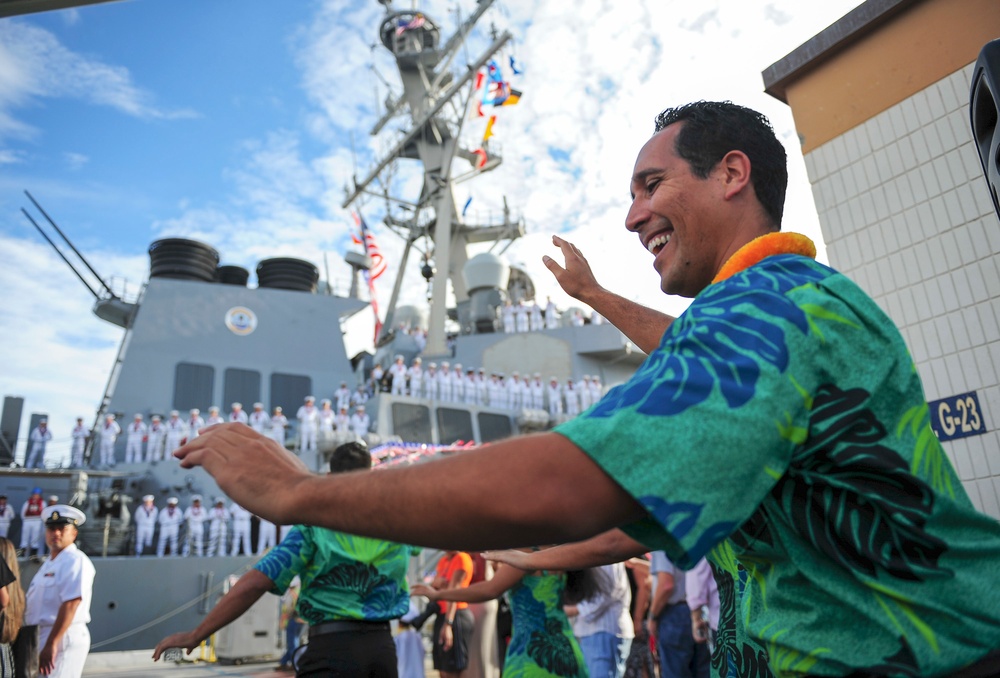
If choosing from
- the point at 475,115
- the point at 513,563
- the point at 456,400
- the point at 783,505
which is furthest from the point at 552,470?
the point at 475,115

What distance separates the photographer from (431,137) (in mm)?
33188

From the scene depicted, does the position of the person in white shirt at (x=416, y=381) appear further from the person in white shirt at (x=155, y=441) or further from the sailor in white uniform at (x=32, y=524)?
the sailor in white uniform at (x=32, y=524)

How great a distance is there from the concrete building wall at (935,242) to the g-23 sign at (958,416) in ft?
0.07

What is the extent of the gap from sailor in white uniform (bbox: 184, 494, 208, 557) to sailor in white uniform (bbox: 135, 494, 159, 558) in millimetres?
648

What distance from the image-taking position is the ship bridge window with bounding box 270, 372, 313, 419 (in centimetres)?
2192

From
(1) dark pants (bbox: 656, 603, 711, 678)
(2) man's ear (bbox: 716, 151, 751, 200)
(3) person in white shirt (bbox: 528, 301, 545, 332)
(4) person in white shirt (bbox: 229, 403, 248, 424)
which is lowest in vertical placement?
(1) dark pants (bbox: 656, 603, 711, 678)

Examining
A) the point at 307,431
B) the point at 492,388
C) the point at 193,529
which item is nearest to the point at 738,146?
the point at 193,529

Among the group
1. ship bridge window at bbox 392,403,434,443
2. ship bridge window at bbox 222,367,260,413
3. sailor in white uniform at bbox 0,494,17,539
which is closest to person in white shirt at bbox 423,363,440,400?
ship bridge window at bbox 392,403,434,443

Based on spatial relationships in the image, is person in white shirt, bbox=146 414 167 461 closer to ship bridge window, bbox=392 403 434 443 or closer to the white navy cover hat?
Result: ship bridge window, bbox=392 403 434 443

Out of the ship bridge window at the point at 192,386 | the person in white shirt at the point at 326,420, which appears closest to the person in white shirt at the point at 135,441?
the ship bridge window at the point at 192,386

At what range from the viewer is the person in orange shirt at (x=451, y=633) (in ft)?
18.1

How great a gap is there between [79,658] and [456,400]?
57.1ft

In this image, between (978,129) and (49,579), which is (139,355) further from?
(978,129)

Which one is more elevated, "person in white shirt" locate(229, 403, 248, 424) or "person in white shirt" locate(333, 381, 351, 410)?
"person in white shirt" locate(333, 381, 351, 410)
